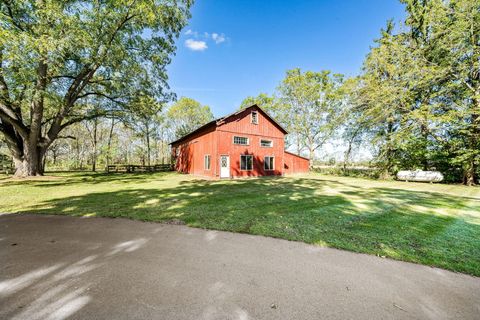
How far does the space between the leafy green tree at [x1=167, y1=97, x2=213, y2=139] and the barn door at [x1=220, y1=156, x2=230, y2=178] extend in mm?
21447

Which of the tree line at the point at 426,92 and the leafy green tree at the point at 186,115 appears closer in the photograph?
the tree line at the point at 426,92

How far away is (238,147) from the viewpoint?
17156 mm

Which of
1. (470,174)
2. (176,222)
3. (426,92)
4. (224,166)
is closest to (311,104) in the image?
(426,92)


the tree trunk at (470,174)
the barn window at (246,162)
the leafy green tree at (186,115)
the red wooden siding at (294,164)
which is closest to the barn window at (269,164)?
the barn window at (246,162)

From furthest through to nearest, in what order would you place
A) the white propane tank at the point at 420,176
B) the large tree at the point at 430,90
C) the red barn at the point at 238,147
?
the red barn at the point at 238,147 < the white propane tank at the point at 420,176 < the large tree at the point at 430,90

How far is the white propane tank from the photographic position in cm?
1538

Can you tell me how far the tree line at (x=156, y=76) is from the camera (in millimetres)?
10133

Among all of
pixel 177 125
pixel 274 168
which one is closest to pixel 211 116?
pixel 177 125

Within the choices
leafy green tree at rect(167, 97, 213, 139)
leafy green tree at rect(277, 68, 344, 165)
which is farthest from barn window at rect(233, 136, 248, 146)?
leafy green tree at rect(167, 97, 213, 139)

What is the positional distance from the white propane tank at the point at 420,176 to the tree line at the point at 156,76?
1095mm

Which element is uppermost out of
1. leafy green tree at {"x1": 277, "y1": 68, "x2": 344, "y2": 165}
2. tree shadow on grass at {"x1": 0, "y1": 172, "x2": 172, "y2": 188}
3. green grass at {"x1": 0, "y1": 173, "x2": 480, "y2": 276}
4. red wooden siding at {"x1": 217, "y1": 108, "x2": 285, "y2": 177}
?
leafy green tree at {"x1": 277, "y1": 68, "x2": 344, "y2": 165}

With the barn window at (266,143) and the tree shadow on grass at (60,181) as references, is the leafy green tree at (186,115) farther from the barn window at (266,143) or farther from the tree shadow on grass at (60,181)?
the tree shadow on grass at (60,181)

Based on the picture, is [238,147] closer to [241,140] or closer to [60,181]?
[241,140]

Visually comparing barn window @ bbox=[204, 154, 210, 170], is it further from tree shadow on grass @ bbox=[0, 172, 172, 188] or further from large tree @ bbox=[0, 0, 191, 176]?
large tree @ bbox=[0, 0, 191, 176]
